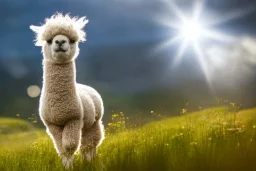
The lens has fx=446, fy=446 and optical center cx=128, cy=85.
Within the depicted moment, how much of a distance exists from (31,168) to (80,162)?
0.88 meters

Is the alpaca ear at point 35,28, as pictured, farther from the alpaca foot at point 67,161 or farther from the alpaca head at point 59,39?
the alpaca foot at point 67,161

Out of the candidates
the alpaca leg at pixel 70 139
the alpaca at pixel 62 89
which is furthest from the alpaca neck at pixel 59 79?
the alpaca leg at pixel 70 139

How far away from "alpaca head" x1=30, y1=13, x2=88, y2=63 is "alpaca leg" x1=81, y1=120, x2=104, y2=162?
149 centimetres

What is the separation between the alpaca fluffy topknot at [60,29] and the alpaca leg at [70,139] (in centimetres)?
140

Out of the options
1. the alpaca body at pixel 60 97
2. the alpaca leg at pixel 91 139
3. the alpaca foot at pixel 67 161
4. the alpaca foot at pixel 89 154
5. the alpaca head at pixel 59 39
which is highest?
the alpaca head at pixel 59 39

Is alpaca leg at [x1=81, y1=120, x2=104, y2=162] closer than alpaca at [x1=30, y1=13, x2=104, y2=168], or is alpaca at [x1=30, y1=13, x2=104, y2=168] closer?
alpaca at [x1=30, y1=13, x2=104, y2=168]

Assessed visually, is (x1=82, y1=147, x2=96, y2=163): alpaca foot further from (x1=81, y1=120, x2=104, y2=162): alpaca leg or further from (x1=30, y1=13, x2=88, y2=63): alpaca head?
(x1=30, y1=13, x2=88, y2=63): alpaca head

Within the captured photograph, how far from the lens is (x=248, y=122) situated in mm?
7316

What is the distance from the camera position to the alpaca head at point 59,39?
23.0ft

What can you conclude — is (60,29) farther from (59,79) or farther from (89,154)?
(89,154)

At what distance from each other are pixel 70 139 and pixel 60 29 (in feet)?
5.78

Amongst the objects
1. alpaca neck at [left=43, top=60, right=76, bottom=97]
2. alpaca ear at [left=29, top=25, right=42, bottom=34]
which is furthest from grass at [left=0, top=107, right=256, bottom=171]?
alpaca ear at [left=29, top=25, right=42, bottom=34]

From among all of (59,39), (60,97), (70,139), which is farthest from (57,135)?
(59,39)

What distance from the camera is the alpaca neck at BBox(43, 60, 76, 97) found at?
717 centimetres
